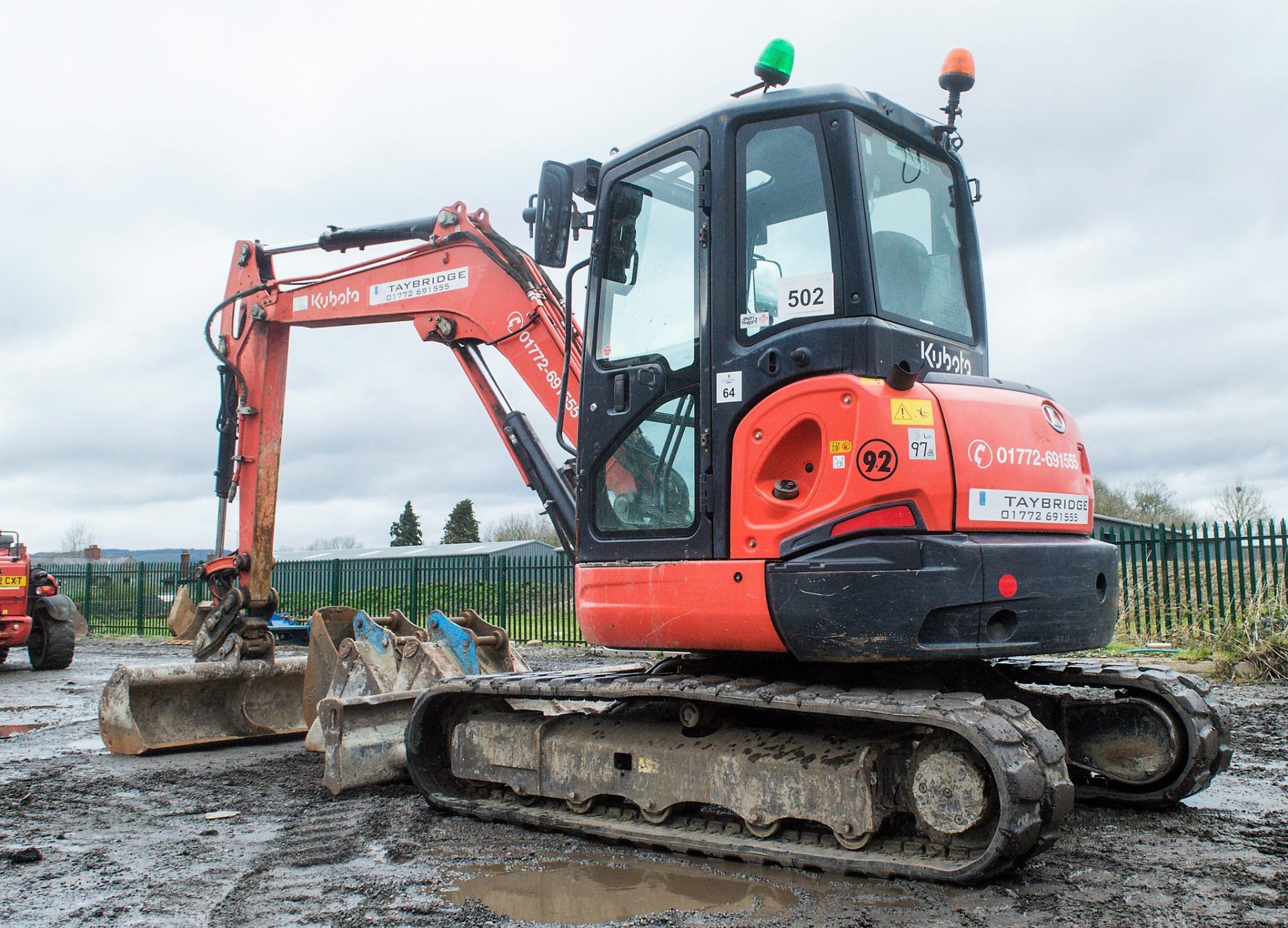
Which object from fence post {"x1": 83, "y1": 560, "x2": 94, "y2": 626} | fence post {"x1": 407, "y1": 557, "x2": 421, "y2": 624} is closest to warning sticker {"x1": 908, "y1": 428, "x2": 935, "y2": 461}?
fence post {"x1": 407, "y1": 557, "x2": 421, "y2": 624}

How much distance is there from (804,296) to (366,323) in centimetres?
471

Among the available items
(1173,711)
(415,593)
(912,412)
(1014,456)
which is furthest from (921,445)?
(415,593)

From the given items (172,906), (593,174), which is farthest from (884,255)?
(172,906)

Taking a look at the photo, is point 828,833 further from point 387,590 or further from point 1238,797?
point 387,590

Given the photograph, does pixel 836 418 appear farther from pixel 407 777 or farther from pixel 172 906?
pixel 407 777

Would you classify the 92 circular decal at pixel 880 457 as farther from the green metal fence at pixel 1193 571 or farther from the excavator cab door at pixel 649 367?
the green metal fence at pixel 1193 571

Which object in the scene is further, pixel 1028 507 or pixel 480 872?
pixel 1028 507

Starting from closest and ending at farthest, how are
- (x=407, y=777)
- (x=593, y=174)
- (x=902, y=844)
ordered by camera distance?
(x=902, y=844) → (x=593, y=174) → (x=407, y=777)

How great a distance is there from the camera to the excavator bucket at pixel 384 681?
571cm

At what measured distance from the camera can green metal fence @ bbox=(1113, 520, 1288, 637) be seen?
41.0ft

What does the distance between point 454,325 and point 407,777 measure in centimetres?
300

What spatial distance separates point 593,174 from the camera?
5473 mm

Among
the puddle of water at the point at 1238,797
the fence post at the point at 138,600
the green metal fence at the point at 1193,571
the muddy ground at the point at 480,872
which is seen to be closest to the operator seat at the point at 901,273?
the muddy ground at the point at 480,872

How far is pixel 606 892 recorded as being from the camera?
4043 mm
